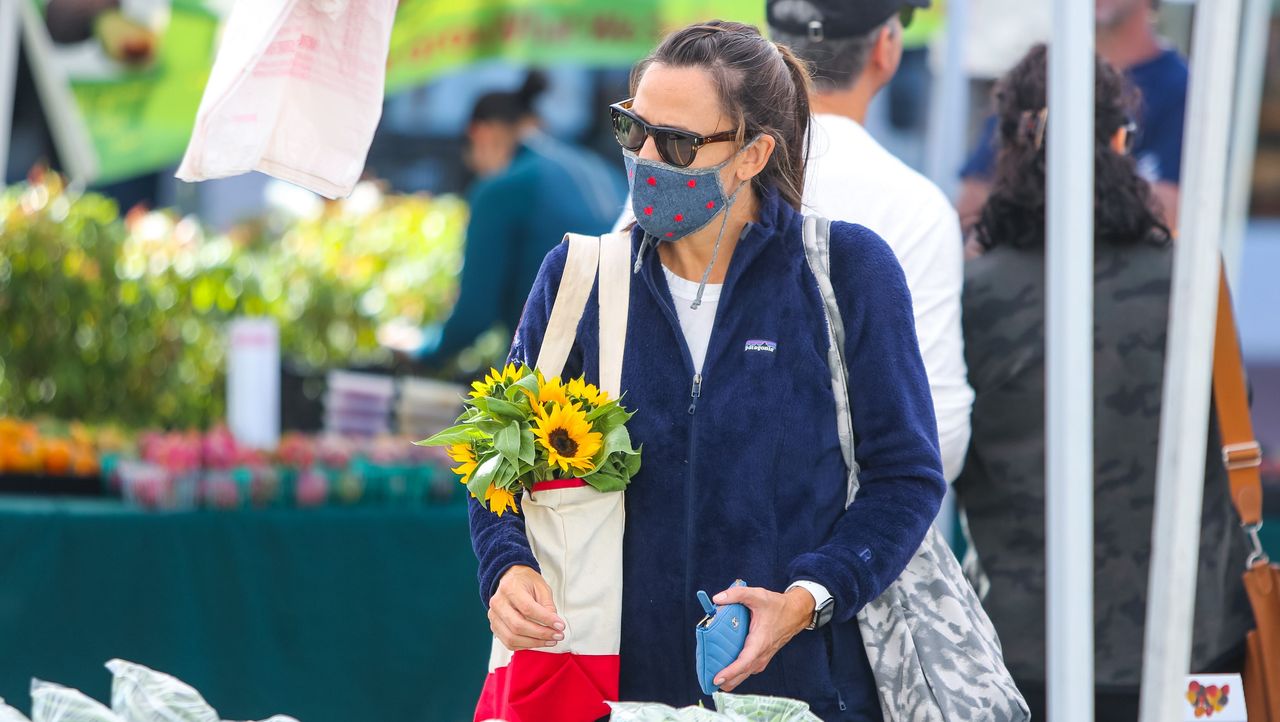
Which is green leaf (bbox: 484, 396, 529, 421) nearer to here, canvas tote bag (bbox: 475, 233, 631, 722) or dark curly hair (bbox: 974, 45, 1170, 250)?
canvas tote bag (bbox: 475, 233, 631, 722)

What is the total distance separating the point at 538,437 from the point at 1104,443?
1.24m

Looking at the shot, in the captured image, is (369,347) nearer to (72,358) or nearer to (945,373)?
(72,358)

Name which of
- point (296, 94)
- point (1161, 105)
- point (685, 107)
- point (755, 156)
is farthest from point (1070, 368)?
point (1161, 105)

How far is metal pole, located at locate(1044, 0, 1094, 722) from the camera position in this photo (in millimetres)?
1967

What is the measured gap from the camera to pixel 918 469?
1979 mm

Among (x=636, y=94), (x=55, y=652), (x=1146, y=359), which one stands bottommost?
(x=55, y=652)

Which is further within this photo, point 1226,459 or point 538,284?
point 1226,459

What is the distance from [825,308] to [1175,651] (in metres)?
0.62

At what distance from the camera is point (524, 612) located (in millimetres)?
1907

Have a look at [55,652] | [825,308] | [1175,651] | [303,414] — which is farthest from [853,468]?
[303,414]

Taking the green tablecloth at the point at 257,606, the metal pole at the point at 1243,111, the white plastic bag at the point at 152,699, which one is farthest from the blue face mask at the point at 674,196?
the metal pole at the point at 1243,111

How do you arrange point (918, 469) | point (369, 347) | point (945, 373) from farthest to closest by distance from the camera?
point (369, 347) → point (945, 373) → point (918, 469)

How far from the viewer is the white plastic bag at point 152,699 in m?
1.85

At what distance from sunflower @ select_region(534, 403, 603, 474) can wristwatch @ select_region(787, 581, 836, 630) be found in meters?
0.31
